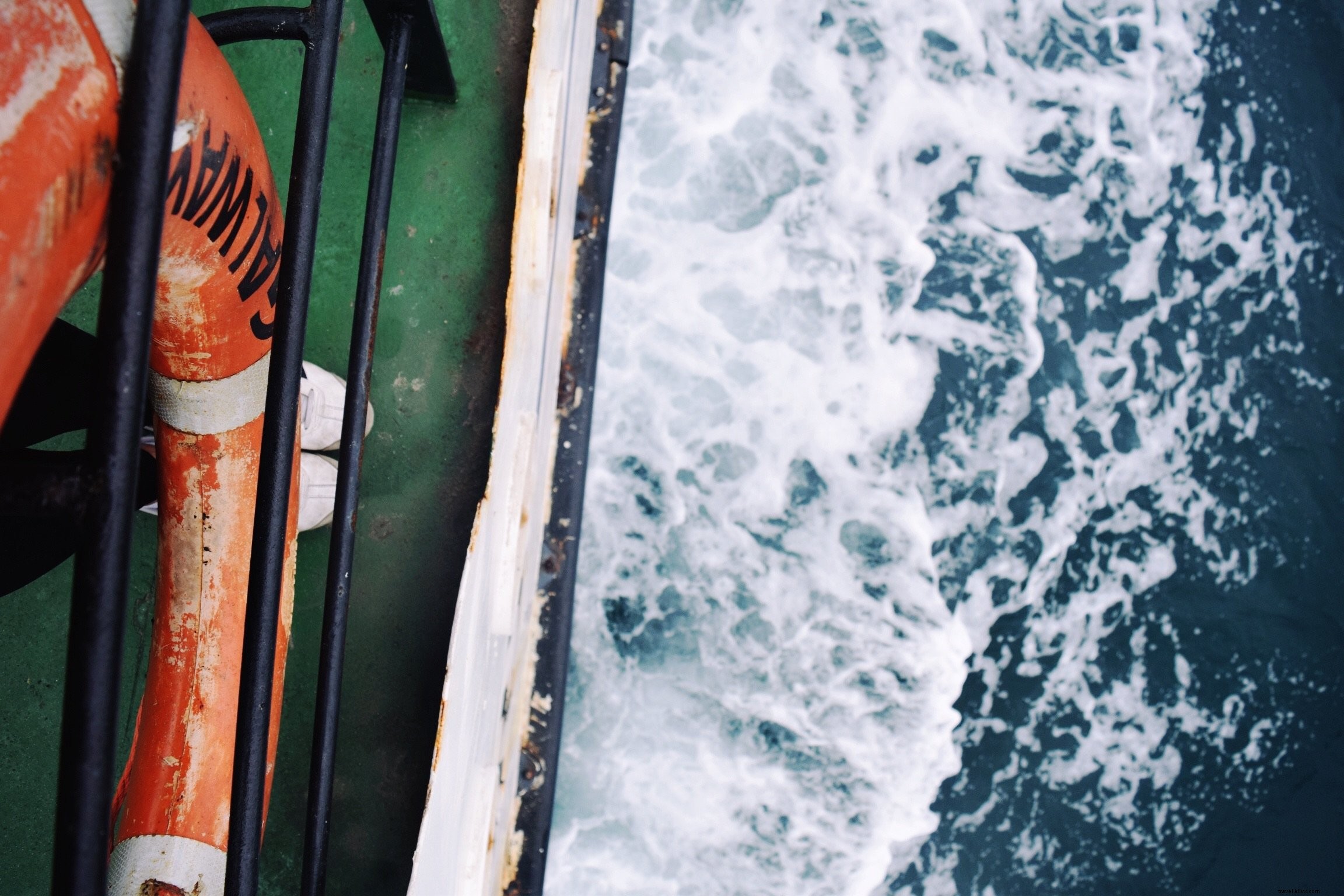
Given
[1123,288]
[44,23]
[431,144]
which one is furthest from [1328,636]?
[44,23]

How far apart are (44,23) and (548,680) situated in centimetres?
152

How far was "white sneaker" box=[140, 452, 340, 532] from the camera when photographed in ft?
5.10

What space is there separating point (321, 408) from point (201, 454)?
0.46 m

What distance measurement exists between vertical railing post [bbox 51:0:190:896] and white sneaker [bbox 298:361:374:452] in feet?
3.68

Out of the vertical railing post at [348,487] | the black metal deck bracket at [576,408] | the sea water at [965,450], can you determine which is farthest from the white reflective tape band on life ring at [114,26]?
the sea water at [965,450]

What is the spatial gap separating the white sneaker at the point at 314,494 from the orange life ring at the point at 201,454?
0.33m

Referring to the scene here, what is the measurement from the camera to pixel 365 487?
1.65m

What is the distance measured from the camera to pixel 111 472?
1.49 feet

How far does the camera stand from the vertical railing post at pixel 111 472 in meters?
0.45

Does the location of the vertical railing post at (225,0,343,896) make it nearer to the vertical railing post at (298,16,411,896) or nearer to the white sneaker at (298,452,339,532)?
the vertical railing post at (298,16,411,896)

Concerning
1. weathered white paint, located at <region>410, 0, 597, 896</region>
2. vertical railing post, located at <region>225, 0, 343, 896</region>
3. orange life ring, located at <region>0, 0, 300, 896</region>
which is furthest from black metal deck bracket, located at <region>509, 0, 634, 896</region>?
vertical railing post, located at <region>225, 0, 343, 896</region>

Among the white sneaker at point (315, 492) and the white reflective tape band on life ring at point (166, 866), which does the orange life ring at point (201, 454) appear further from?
the white sneaker at point (315, 492)

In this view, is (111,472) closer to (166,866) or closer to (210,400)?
(210,400)

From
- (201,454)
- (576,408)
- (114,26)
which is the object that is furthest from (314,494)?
(114,26)
